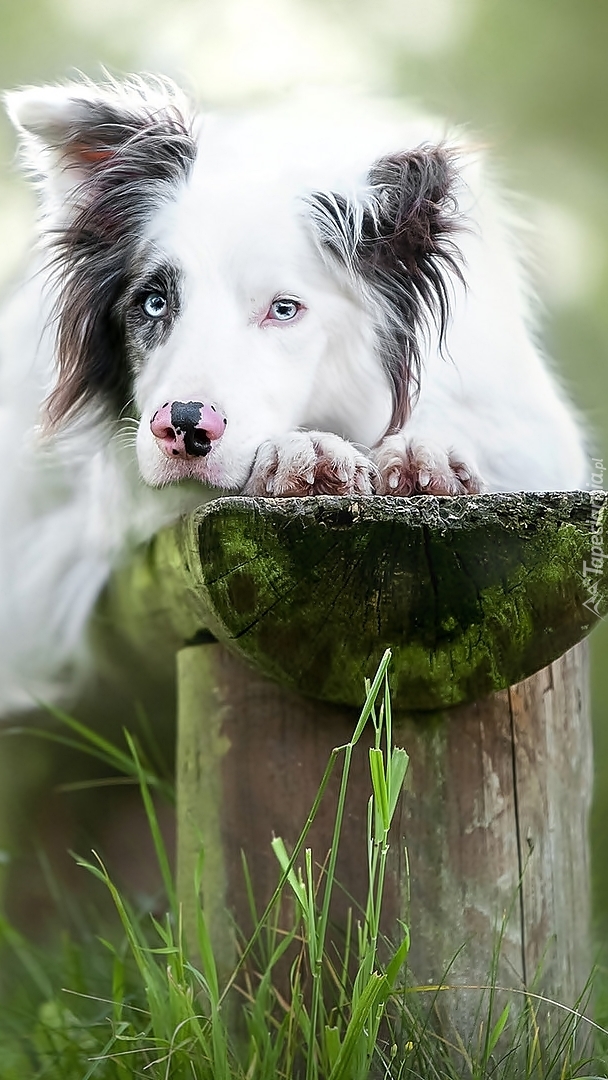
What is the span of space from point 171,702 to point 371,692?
1.05 m

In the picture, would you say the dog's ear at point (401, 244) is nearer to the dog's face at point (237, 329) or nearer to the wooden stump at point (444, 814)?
the dog's face at point (237, 329)

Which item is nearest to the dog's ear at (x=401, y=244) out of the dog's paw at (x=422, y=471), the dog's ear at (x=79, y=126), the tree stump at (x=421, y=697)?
the dog's paw at (x=422, y=471)

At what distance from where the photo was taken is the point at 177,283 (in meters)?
1.19

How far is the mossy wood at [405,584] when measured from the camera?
2.75 ft

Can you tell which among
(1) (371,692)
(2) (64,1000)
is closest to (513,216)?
(1) (371,692)

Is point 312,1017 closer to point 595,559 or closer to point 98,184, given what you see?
point 595,559

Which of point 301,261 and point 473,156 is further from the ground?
point 473,156

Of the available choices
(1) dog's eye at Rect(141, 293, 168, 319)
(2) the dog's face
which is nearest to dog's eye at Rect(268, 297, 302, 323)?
(2) the dog's face

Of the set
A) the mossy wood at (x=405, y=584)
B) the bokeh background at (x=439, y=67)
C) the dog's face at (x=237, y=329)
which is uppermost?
the bokeh background at (x=439, y=67)

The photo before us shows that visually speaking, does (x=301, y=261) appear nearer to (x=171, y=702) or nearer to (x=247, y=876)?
(x=247, y=876)

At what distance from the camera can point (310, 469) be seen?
1.03 metres

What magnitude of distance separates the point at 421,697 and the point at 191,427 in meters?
0.36

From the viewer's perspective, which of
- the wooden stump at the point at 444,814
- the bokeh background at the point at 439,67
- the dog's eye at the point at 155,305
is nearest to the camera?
the wooden stump at the point at 444,814

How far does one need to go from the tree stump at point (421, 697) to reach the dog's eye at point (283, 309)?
0.29m
